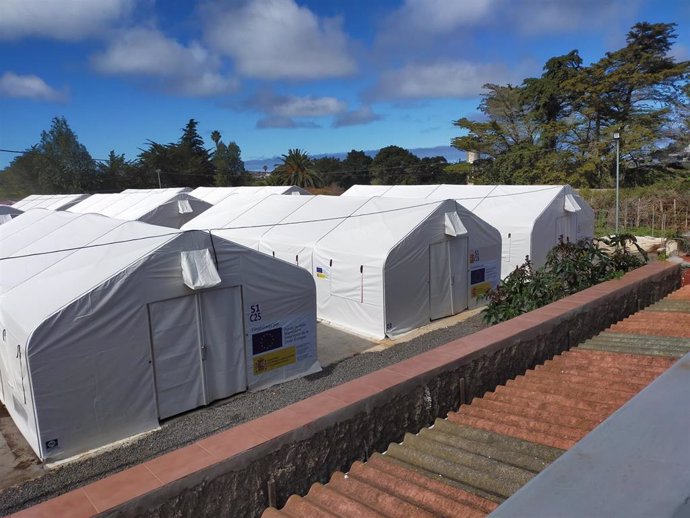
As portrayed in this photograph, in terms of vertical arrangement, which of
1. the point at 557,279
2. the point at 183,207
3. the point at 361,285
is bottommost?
the point at 361,285

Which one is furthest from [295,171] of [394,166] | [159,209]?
[159,209]

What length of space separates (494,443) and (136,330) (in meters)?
5.85


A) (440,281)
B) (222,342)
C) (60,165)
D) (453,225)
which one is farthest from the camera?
(60,165)

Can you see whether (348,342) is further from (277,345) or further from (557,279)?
(557,279)

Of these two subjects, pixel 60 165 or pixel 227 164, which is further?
pixel 227 164

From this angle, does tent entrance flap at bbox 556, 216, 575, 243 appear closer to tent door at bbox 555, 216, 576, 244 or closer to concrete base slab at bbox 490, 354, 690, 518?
tent door at bbox 555, 216, 576, 244

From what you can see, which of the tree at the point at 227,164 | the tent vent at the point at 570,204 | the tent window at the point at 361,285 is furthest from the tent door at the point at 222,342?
the tree at the point at 227,164

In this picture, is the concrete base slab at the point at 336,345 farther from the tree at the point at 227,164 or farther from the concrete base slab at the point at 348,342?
the tree at the point at 227,164

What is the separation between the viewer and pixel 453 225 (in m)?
13.0

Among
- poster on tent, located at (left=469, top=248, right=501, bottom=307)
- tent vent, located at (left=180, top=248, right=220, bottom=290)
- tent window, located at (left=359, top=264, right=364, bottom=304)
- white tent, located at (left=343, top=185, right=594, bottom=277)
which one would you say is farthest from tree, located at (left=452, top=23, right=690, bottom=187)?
tent vent, located at (left=180, top=248, right=220, bottom=290)

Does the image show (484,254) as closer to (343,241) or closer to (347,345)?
(343,241)

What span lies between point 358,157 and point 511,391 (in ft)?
209

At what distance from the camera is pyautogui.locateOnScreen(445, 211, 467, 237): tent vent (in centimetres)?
1288

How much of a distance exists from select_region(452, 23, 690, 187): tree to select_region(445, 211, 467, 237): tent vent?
21660 mm
